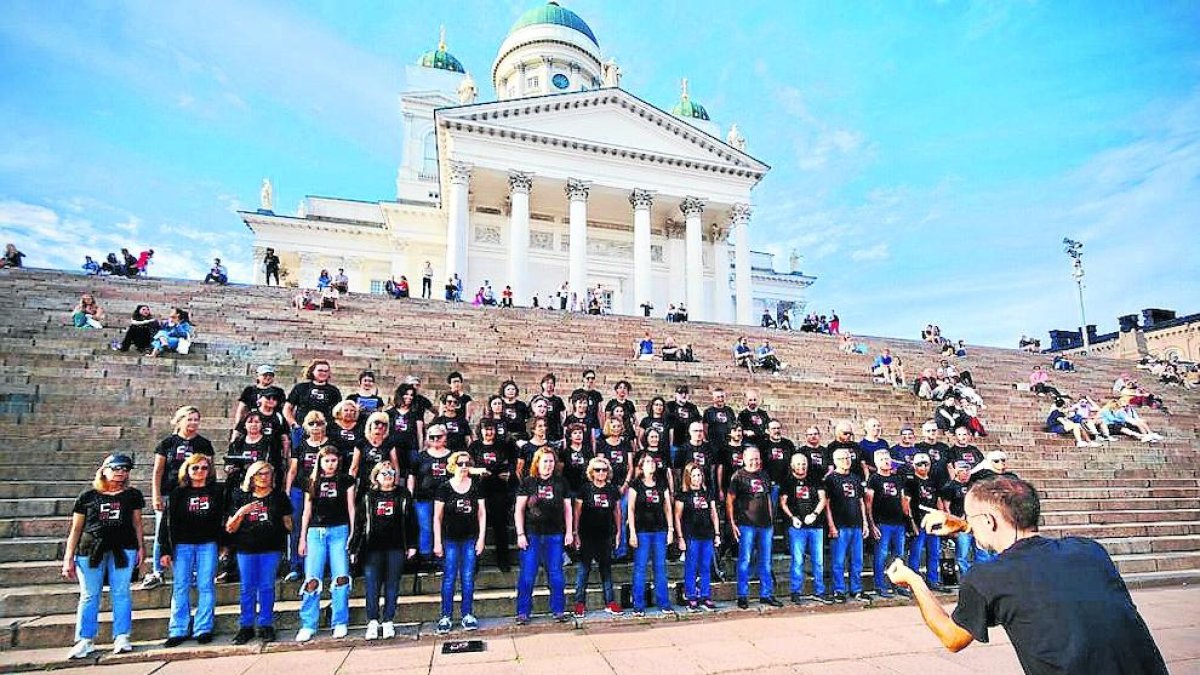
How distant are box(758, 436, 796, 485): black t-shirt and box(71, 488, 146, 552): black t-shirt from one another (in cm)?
630

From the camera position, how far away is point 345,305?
17.8 meters

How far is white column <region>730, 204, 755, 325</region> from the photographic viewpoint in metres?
33.7

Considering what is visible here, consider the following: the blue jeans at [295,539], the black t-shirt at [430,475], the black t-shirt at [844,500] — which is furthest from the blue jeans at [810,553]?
the blue jeans at [295,539]

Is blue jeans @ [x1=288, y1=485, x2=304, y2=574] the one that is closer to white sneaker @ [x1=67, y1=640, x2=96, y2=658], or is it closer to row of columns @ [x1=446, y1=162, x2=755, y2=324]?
white sneaker @ [x1=67, y1=640, x2=96, y2=658]

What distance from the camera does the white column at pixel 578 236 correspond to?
30.2 metres

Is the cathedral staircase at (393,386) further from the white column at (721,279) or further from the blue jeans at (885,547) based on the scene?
the white column at (721,279)

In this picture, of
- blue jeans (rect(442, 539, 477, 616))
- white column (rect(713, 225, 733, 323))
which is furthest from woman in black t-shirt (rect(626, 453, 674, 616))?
white column (rect(713, 225, 733, 323))

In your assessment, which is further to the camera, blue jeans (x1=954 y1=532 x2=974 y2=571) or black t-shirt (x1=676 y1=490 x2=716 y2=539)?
blue jeans (x1=954 y1=532 x2=974 y2=571)

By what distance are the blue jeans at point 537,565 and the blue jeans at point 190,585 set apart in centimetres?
264

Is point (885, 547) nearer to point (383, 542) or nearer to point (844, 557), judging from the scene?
point (844, 557)

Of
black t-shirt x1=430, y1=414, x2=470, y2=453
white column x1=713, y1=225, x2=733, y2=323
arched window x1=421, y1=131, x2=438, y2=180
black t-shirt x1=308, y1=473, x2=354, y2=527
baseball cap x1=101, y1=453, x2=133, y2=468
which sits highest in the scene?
arched window x1=421, y1=131, x2=438, y2=180

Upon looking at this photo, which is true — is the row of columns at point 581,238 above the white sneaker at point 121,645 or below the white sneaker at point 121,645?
above

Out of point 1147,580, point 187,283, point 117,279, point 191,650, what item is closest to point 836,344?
point 1147,580

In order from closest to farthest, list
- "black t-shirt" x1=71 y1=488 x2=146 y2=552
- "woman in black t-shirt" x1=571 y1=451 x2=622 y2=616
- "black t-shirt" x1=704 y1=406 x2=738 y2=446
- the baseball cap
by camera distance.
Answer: "black t-shirt" x1=71 y1=488 x2=146 y2=552, the baseball cap, "woman in black t-shirt" x1=571 y1=451 x2=622 y2=616, "black t-shirt" x1=704 y1=406 x2=738 y2=446
